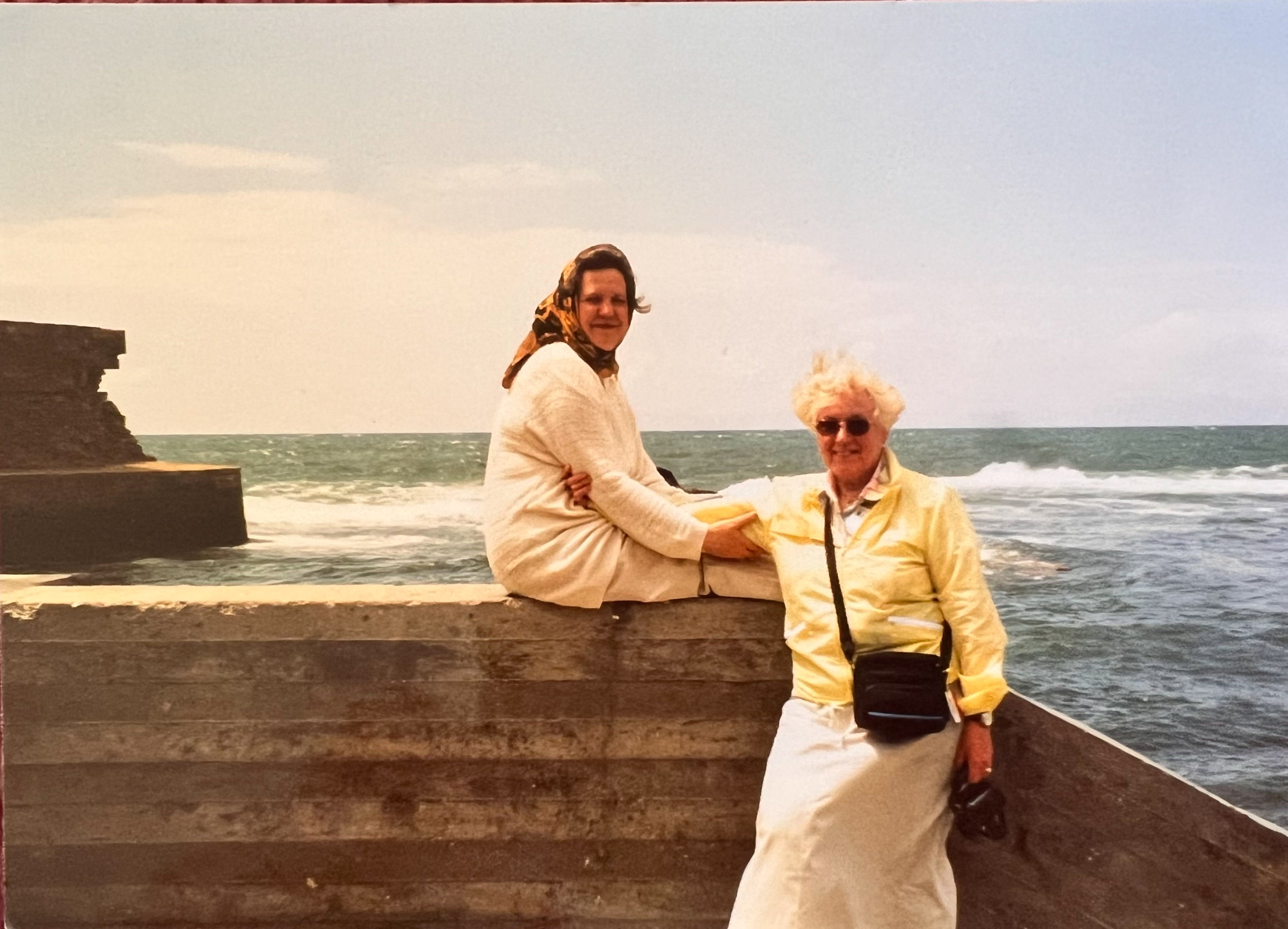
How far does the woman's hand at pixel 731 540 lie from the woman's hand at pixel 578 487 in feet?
1.16

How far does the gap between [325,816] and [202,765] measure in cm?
38

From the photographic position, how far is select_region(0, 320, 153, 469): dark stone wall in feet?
11.0

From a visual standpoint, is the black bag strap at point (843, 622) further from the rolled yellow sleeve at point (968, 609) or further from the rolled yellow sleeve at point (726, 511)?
the rolled yellow sleeve at point (726, 511)

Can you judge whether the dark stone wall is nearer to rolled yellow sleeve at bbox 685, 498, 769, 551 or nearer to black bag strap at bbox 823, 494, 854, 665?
rolled yellow sleeve at bbox 685, 498, 769, 551

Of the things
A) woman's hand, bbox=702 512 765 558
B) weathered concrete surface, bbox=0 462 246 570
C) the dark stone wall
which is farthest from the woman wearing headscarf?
weathered concrete surface, bbox=0 462 246 570

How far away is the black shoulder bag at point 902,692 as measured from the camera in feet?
7.38

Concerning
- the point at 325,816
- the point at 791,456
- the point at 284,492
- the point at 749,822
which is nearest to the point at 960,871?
the point at 749,822

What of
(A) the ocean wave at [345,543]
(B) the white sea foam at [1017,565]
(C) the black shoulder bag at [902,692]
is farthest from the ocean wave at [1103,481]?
(A) the ocean wave at [345,543]

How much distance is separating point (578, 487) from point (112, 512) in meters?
3.49

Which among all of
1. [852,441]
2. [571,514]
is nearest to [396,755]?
[571,514]

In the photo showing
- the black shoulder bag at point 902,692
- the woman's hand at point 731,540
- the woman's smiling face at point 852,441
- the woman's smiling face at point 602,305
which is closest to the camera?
the black shoulder bag at point 902,692

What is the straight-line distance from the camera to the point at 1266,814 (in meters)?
3.97

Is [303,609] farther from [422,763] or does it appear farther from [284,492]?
[284,492]

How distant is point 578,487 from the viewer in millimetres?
2732
